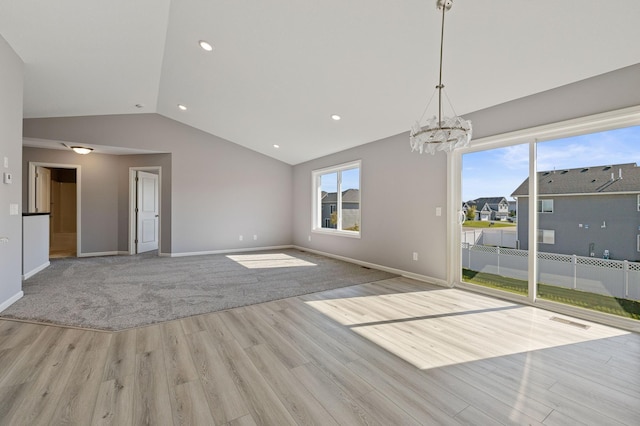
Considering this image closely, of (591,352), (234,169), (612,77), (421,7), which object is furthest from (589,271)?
(234,169)

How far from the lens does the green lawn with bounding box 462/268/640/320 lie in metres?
2.65

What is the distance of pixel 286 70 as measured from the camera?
3.55 m

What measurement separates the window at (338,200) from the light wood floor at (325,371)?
10.8 ft

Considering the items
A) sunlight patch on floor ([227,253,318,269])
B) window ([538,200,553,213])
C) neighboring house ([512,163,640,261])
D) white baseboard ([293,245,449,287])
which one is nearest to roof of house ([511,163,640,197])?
neighboring house ([512,163,640,261])

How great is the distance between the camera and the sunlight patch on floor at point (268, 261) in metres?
5.31

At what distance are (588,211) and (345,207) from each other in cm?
402

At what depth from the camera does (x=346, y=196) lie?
618 centimetres

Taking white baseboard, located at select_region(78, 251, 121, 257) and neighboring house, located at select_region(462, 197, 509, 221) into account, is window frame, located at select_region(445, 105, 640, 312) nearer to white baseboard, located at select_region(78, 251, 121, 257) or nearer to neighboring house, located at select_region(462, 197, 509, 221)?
neighboring house, located at select_region(462, 197, 509, 221)

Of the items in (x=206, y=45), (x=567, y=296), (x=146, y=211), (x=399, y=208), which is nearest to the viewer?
(x=567, y=296)

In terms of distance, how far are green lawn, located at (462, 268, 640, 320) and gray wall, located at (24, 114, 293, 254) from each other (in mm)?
5118

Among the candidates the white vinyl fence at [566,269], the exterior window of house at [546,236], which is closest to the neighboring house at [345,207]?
the white vinyl fence at [566,269]

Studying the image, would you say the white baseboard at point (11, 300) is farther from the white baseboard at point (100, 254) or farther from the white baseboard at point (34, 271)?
the white baseboard at point (100, 254)

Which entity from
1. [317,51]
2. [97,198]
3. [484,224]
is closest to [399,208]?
[484,224]

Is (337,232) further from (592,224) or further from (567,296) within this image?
(592,224)
